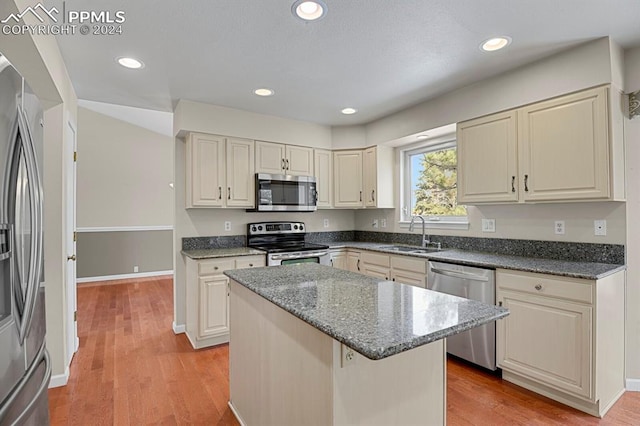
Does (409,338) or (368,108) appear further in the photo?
(368,108)

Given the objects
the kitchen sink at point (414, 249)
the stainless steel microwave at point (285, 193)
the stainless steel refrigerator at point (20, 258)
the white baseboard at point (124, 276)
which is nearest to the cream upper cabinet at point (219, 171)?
the stainless steel microwave at point (285, 193)

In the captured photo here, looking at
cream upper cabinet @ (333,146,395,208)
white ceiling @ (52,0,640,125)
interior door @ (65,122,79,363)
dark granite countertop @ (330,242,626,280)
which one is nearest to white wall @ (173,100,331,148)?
white ceiling @ (52,0,640,125)

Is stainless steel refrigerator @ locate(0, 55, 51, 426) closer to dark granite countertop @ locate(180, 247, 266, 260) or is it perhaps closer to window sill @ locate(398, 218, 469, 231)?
dark granite countertop @ locate(180, 247, 266, 260)

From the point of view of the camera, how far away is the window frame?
3.55 meters

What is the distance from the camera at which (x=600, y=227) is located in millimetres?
2408

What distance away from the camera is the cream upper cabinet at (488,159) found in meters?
2.69

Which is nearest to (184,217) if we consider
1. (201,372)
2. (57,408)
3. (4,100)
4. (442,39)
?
(201,372)

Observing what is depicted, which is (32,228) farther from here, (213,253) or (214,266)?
(213,253)

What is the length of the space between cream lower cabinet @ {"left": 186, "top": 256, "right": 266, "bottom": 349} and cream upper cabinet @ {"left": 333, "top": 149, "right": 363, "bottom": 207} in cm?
167

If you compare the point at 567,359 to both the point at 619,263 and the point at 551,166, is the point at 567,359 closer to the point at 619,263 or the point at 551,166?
the point at 619,263

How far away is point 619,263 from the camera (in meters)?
2.29

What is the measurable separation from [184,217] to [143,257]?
371 centimetres

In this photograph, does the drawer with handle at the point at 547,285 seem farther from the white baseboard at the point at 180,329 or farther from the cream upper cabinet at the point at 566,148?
the white baseboard at the point at 180,329

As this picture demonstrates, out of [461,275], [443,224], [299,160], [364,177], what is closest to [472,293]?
[461,275]
